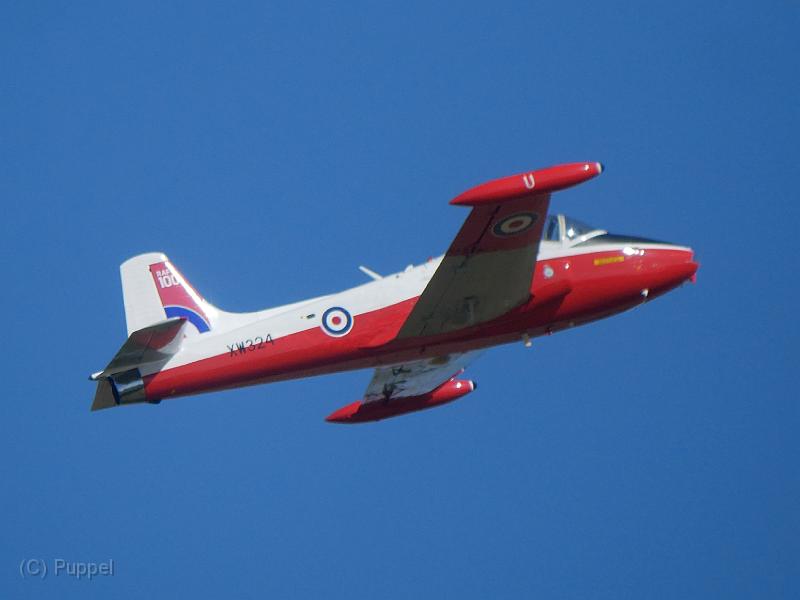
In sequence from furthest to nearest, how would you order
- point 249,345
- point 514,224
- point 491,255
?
point 249,345 → point 491,255 → point 514,224

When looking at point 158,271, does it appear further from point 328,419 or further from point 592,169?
point 592,169

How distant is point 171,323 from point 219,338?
940 millimetres

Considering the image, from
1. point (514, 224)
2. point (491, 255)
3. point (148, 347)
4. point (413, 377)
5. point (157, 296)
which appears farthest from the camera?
point (413, 377)

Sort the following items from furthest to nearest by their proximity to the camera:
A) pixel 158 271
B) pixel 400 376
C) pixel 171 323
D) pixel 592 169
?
pixel 400 376 < pixel 158 271 < pixel 171 323 < pixel 592 169

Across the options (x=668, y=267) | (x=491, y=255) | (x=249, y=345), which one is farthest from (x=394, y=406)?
(x=668, y=267)

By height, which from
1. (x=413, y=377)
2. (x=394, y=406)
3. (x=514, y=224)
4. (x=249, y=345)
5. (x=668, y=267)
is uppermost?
(x=514, y=224)

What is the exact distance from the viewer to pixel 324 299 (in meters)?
20.5

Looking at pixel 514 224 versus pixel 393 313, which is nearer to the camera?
pixel 514 224

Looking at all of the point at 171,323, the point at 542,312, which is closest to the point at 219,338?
the point at 171,323

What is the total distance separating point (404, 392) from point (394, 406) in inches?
13.8

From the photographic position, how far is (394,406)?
2402 cm

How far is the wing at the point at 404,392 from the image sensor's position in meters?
23.5

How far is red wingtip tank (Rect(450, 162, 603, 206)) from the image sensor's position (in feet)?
57.6

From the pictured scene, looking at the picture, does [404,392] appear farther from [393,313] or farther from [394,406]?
[393,313]
